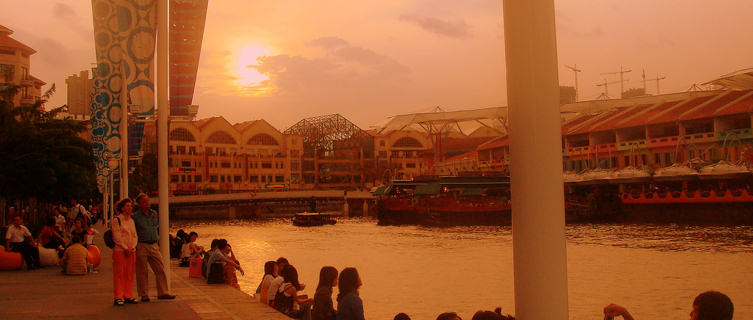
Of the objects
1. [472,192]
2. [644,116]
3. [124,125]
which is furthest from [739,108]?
[124,125]

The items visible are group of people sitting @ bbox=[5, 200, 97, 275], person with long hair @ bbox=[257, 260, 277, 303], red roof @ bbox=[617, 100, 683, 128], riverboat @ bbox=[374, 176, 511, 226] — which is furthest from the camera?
red roof @ bbox=[617, 100, 683, 128]

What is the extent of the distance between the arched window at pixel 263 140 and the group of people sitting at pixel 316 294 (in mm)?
89265

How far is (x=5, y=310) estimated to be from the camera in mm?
8141

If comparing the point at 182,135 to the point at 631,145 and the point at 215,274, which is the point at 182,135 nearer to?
the point at 631,145

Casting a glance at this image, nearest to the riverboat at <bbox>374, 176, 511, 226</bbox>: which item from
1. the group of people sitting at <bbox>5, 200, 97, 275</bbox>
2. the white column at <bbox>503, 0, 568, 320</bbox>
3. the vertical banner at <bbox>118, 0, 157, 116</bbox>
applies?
the group of people sitting at <bbox>5, 200, 97, 275</bbox>

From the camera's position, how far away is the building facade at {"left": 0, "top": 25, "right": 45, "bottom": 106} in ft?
170

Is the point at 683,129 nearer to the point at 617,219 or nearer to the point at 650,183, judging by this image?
the point at 650,183

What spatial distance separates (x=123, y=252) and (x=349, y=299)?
3298 mm

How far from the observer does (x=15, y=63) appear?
2089 inches

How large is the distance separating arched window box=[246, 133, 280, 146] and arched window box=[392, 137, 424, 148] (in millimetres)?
24860

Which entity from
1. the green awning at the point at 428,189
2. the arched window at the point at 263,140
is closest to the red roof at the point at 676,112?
the green awning at the point at 428,189

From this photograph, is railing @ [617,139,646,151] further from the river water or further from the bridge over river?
the bridge over river

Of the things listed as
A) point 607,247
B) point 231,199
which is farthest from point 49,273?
point 231,199

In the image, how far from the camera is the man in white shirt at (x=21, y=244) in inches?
515
